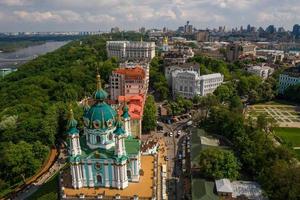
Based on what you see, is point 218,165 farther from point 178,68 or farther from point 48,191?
point 178,68

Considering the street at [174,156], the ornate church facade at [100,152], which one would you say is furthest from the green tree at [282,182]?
the ornate church facade at [100,152]

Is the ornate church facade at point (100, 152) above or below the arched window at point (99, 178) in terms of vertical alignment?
above

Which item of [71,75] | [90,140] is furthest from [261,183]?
[71,75]

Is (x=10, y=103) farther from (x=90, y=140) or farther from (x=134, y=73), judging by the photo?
(x=90, y=140)

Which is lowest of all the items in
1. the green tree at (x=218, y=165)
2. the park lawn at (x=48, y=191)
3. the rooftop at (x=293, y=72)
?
the park lawn at (x=48, y=191)

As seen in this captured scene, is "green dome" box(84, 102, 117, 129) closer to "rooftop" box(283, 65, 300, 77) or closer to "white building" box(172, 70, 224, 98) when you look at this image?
"white building" box(172, 70, 224, 98)

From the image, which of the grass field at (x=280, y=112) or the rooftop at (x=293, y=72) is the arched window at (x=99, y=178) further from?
the rooftop at (x=293, y=72)
